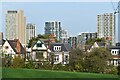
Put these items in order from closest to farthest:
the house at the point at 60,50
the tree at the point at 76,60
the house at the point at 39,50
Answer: the tree at the point at 76,60
the house at the point at 39,50
the house at the point at 60,50

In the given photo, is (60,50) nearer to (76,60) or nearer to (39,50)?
(39,50)

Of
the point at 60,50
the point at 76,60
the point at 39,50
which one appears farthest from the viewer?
the point at 60,50

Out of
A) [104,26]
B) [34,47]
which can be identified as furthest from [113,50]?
[104,26]

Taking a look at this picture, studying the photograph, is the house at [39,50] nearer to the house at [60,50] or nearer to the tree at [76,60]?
the house at [60,50]

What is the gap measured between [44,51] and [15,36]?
1.91 meters

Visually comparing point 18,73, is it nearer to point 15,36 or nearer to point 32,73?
point 32,73

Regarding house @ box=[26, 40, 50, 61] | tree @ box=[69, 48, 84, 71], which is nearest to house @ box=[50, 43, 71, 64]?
house @ box=[26, 40, 50, 61]

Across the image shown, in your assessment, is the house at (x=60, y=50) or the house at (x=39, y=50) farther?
the house at (x=60, y=50)

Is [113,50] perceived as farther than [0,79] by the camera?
Yes

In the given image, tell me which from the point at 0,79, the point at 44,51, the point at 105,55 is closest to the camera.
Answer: the point at 0,79

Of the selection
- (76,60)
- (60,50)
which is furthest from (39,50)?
(76,60)

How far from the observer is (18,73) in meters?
5.73

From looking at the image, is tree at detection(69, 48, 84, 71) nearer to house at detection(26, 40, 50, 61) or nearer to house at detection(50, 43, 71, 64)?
house at detection(26, 40, 50, 61)

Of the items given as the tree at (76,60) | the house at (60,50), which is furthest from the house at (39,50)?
the tree at (76,60)
